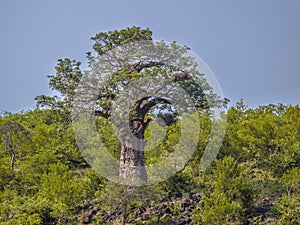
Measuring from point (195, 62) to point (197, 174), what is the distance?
16.4 ft

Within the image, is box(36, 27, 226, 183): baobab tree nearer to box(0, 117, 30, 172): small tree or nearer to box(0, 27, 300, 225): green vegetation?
box(0, 27, 300, 225): green vegetation

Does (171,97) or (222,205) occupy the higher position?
(171,97)

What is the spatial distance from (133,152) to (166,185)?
5.59ft

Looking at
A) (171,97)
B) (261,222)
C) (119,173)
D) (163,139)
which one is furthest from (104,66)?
(261,222)

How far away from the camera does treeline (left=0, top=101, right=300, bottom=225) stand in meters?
12.9

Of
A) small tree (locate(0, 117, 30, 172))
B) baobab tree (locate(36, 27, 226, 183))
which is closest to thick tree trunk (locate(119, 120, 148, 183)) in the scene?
baobab tree (locate(36, 27, 226, 183))

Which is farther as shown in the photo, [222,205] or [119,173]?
[119,173]

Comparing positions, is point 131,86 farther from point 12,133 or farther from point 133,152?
point 12,133

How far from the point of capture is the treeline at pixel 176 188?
1292cm

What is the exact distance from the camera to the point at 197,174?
56.7 feet

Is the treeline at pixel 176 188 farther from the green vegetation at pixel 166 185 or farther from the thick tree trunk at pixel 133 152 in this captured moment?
the thick tree trunk at pixel 133 152

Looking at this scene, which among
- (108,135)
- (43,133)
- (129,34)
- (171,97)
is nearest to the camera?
(171,97)

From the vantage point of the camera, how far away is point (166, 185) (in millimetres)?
15078

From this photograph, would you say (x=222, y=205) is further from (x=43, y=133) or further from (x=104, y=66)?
(x=43, y=133)
